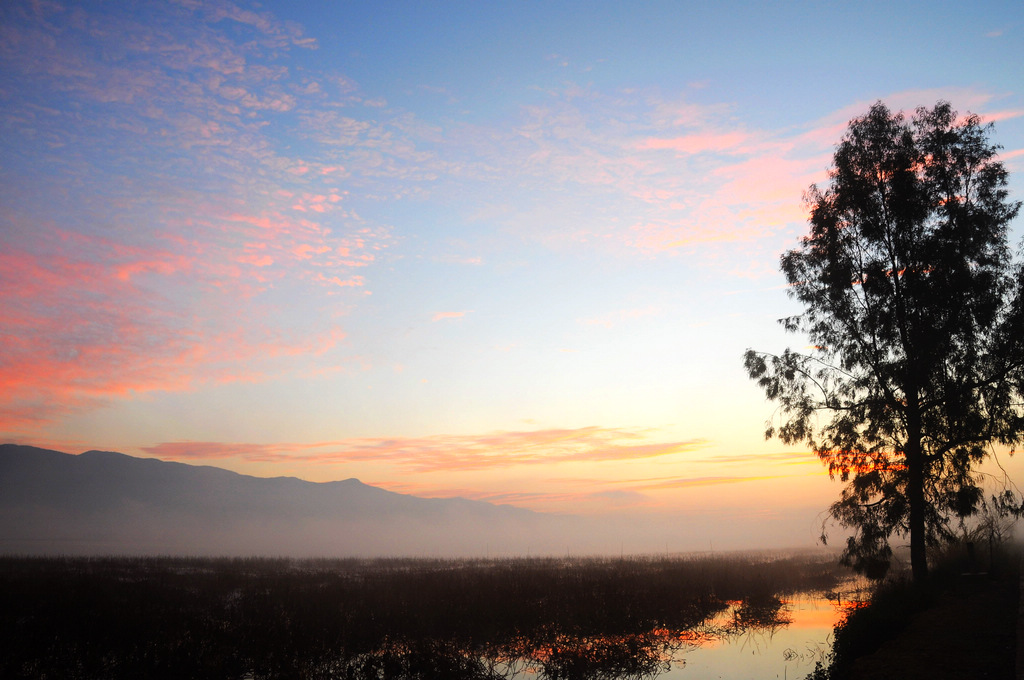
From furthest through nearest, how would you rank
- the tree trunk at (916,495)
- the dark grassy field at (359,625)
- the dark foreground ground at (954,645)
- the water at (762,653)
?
the tree trunk at (916,495) < the water at (762,653) < the dark grassy field at (359,625) < the dark foreground ground at (954,645)

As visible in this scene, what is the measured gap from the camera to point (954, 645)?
40.5 feet

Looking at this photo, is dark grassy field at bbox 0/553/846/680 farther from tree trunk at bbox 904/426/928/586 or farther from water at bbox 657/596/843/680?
tree trunk at bbox 904/426/928/586

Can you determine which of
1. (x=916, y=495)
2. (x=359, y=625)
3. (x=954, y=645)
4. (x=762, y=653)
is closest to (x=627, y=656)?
(x=762, y=653)

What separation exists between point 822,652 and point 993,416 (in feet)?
38.8

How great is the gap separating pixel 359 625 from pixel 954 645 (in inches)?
588

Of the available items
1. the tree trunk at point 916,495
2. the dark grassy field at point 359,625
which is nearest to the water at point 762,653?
the dark grassy field at point 359,625

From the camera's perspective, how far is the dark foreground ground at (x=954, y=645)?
1073cm

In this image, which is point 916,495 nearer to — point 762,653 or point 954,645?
point 762,653

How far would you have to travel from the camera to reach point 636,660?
580 inches

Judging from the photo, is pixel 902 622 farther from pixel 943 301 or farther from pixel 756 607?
pixel 943 301

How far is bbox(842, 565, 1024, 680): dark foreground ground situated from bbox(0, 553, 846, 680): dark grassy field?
5071 mm

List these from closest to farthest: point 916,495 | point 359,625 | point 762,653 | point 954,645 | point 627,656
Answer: point 954,645
point 627,656
point 762,653
point 359,625
point 916,495

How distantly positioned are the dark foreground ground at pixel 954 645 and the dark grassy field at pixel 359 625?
5.07 m

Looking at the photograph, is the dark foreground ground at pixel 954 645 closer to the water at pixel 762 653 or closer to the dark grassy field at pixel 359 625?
the water at pixel 762 653
